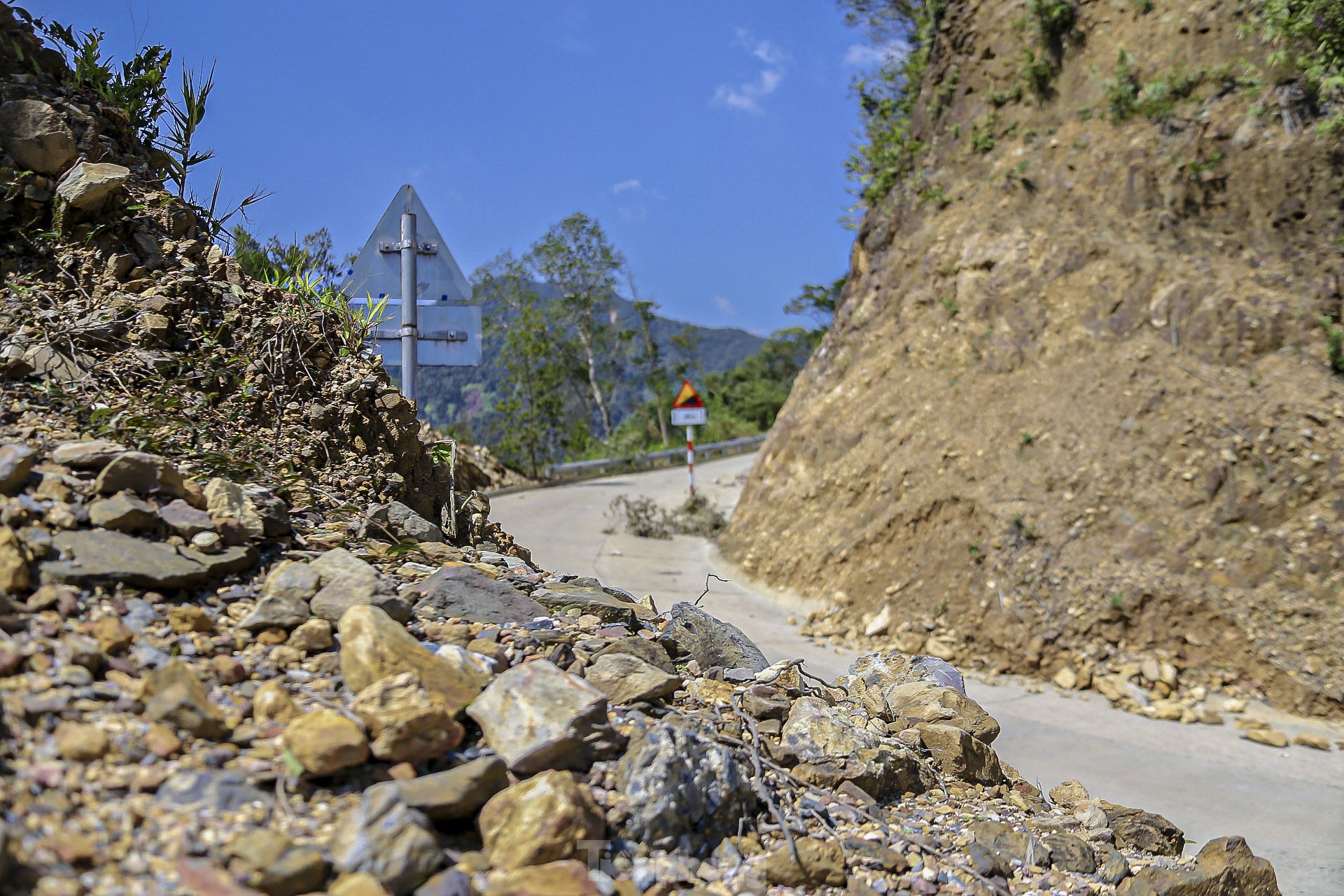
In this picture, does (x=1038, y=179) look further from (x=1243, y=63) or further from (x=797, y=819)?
(x=797, y=819)

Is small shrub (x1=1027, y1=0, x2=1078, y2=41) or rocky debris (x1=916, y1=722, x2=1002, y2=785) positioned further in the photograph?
small shrub (x1=1027, y1=0, x2=1078, y2=41)

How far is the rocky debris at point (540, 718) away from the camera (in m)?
2.10

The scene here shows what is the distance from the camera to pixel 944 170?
12.8 meters

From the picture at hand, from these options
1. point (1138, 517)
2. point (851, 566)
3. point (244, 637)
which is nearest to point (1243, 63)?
point (1138, 517)

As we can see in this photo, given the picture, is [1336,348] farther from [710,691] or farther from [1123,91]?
[710,691]

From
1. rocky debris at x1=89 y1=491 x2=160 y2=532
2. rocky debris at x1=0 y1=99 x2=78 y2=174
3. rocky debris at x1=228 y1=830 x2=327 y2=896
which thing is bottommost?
rocky debris at x1=228 y1=830 x2=327 y2=896

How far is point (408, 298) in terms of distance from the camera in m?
5.48

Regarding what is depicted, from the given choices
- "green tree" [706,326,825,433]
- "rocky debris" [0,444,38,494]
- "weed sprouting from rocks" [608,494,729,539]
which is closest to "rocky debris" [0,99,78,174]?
"rocky debris" [0,444,38,494]

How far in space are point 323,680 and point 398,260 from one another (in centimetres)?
395

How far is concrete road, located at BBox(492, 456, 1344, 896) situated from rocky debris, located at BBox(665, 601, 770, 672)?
8.66 feet

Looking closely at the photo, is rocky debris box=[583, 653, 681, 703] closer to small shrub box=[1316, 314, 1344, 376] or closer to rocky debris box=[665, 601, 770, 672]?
rocky debris box=[665, 601, 770, 672]

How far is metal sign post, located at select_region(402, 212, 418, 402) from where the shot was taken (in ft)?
17.9

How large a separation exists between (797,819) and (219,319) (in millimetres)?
3084

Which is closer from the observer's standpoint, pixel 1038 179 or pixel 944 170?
pixel 1038 179
